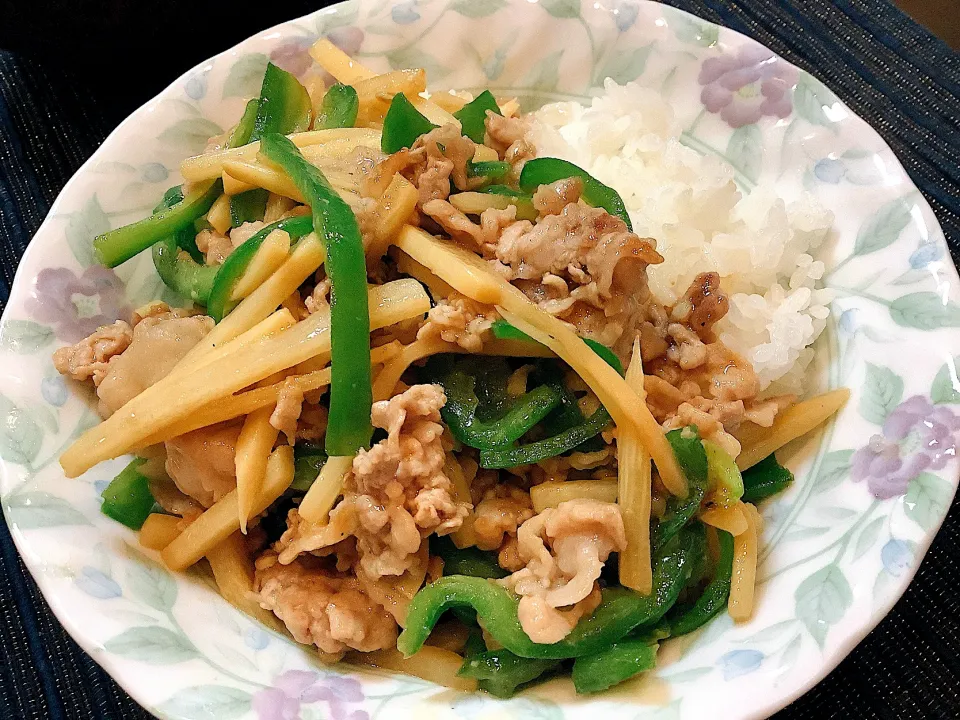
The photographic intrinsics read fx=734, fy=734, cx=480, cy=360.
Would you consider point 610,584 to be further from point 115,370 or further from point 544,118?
point 544,118

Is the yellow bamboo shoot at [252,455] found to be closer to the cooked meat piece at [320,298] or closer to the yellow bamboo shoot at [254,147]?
the cooked meat piece at [320,298]

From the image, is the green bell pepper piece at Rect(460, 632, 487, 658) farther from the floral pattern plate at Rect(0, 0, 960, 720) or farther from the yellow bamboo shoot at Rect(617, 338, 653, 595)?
the yellow bamboo shoot at Rect(617, 338, 653, 595)

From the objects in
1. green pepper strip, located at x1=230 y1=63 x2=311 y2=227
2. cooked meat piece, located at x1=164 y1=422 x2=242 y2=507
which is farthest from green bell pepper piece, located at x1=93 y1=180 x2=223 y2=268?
cooked meat piece, located at x1=164 y1=422 x2=242 y2=507

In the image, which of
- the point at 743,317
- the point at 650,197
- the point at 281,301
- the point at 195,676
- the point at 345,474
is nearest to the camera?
the point at 195,676

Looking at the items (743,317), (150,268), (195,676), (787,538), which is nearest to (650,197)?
(743,317)

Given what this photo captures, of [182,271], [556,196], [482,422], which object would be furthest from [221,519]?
[556,196]

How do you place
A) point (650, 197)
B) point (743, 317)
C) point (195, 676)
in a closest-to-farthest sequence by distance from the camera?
point (195, 676) < point (743, 317) < point (650, 197)

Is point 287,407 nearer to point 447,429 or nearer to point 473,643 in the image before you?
point 447,429
